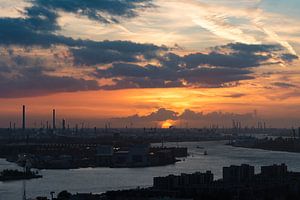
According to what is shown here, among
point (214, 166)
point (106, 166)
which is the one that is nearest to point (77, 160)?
point (106, 166)

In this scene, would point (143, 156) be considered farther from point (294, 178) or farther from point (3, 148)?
point (294, 178)

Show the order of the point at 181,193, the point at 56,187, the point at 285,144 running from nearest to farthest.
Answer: the point at 181,193 < the point at 56,187 < the point at 285,144

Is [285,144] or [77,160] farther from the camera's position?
[285,144]

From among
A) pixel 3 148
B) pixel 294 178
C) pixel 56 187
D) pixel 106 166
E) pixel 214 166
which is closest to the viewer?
pixel 294 178

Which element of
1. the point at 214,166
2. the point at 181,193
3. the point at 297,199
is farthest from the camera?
the point at 214,166

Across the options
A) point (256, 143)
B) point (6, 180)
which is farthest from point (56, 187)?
point (256, 143)

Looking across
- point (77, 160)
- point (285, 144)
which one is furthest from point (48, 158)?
point (285, 144)

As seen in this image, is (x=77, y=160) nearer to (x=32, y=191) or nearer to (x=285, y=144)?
(x=32, y=191)

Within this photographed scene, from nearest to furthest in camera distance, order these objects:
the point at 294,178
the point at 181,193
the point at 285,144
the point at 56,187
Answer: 1. the point at 181,193
2. the point at 294,178
3. the point at 56,187
4. the point at 285,144

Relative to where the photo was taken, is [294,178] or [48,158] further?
[48,158]
